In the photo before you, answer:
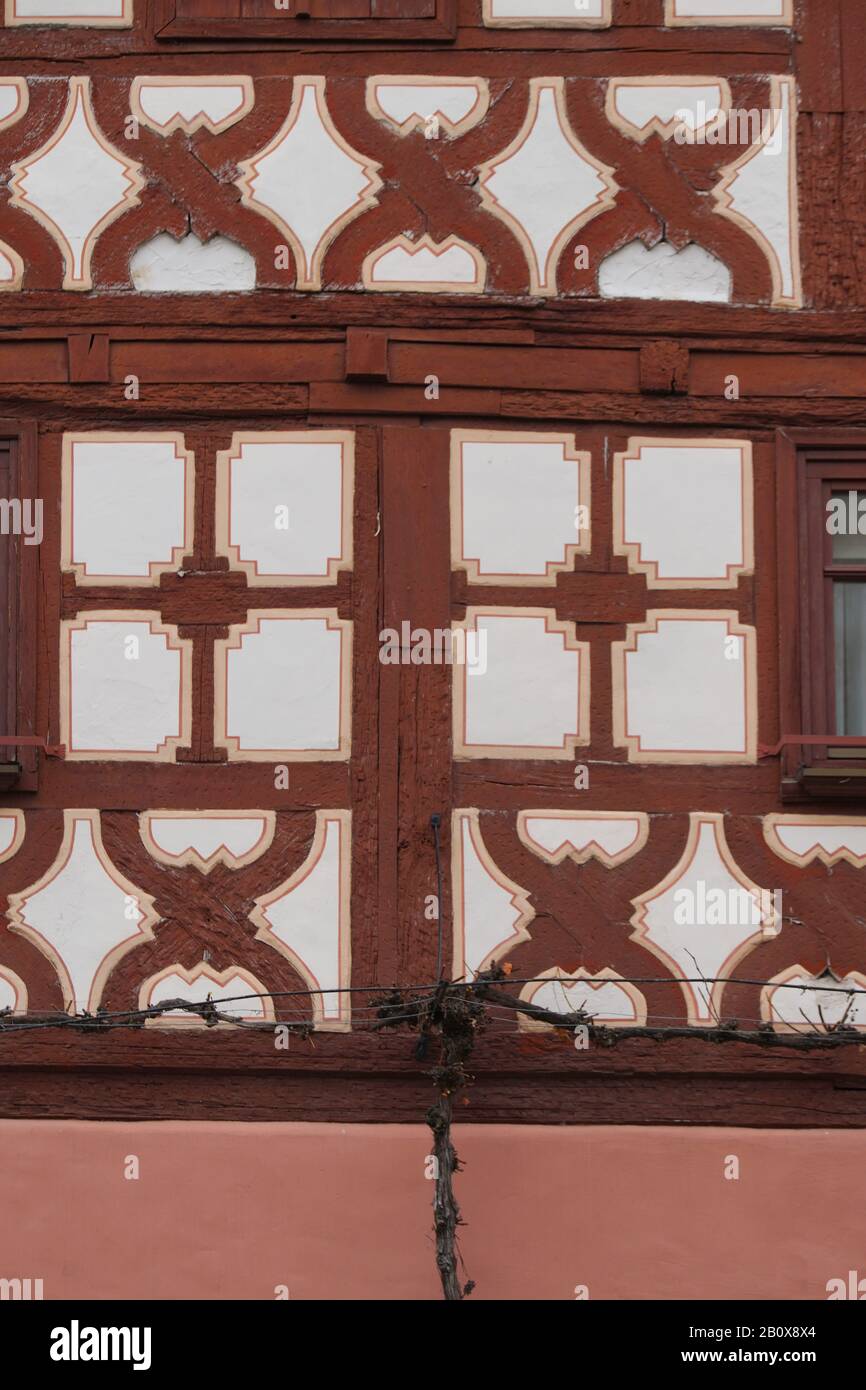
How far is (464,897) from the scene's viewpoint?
325 inches

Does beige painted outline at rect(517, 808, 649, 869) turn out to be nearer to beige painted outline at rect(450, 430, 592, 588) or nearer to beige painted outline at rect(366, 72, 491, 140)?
beige painted outline at rect(450, 430, 592, 588)

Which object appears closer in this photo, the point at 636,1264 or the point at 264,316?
the point at 636,1264

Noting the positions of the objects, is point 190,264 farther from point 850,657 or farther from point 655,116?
point 850,657

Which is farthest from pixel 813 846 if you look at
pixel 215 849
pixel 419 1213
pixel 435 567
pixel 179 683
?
pixel 179 683

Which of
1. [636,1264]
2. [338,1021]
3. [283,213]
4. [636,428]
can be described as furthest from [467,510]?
[636,1264]

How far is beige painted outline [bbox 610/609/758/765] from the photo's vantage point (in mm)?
8352

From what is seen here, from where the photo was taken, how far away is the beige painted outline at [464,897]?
8211 mm

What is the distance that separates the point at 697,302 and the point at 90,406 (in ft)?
7.74

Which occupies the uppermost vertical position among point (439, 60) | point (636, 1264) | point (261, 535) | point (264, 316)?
point (439, 60)

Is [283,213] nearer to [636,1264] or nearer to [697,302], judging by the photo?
[697,302]

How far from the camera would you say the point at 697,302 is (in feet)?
28.3

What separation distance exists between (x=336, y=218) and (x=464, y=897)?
2.66m

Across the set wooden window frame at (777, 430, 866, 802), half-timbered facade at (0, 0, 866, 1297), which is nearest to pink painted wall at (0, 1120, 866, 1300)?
half-timbered facade at (0, 0, 866, 1297)

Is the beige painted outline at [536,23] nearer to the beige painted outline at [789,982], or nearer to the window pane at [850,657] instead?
the window pane at [850,657]
